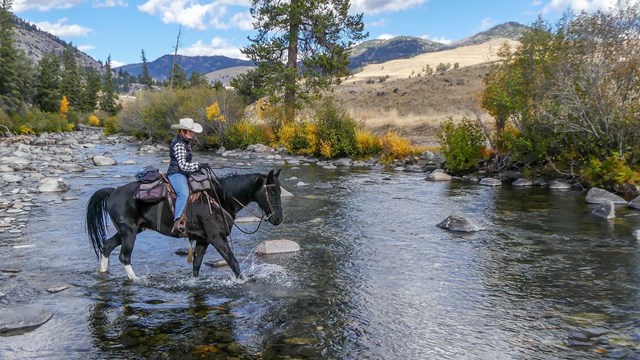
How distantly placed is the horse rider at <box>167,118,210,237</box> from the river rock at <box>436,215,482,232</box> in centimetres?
740

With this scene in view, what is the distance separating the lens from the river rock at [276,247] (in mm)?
10898

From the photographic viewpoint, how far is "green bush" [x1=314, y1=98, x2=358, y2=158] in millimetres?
31609

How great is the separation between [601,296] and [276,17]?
34310mm

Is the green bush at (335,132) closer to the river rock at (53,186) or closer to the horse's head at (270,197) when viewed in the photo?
the river rock at (53,186)

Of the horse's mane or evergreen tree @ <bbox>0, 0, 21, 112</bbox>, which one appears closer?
the horse's mane

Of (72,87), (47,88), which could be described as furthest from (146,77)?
(47,88)

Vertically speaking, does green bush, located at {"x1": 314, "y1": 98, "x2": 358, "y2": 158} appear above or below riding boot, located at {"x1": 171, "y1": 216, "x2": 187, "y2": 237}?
above

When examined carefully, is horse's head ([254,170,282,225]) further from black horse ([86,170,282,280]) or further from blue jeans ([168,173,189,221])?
blue jeans ([168,173,189,221])

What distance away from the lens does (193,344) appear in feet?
20.9

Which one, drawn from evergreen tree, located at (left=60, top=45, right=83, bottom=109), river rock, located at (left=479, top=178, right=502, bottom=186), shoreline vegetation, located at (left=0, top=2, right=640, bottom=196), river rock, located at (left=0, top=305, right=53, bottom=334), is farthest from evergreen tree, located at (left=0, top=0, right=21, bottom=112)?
river rock, located at (left=0, top=305, right=53, bottom=334)

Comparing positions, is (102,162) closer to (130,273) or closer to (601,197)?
(130,273)

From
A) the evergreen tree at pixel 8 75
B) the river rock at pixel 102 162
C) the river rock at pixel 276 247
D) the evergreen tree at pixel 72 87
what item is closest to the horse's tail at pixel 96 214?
the river rock at pixel 276 247

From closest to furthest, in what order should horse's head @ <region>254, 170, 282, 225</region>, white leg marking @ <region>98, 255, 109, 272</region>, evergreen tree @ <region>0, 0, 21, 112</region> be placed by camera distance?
horse's head @ <region>254, 170, 282, 225</region> → white leg marking @ <region>98, 255, 109, 272</region> → evergreen tree @ <region>0, 0, 21, 112</region>

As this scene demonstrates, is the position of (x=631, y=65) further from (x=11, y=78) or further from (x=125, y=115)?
(x=11, y=78)
